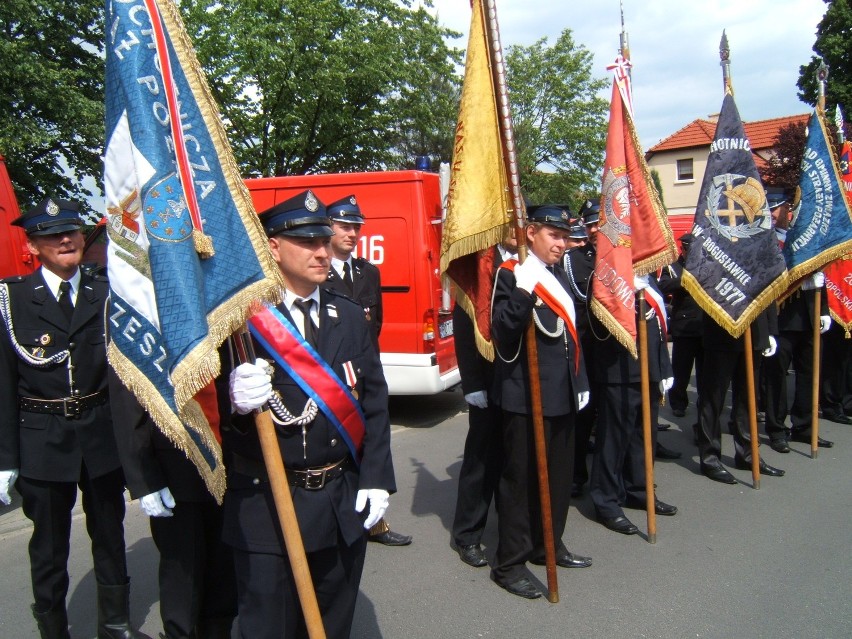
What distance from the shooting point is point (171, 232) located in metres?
1.92

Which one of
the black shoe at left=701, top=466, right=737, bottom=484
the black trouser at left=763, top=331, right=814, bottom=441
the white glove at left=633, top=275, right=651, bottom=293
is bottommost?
the black shoe at left=701, top=466, right=737, bottom=484

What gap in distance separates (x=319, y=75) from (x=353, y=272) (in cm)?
1217

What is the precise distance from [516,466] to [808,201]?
13.8 feet

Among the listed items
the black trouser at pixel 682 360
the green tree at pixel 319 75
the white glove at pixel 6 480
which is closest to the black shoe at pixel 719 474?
the black trouser at pixel 682 360

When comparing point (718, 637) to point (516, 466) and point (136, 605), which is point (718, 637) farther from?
point (136, 605)

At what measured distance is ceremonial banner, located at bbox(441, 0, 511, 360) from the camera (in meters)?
3.29

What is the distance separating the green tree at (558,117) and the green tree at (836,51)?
35.5 feet

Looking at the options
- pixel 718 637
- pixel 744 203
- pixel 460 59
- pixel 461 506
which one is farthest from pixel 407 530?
pixel 460 59

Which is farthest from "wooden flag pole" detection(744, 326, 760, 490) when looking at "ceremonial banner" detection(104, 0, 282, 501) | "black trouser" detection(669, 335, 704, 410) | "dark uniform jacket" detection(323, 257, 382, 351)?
"ceremonial banner" detection(104, 0, 282, 501)

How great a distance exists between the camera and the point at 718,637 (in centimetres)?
313

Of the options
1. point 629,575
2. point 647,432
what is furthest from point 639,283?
point 629,575

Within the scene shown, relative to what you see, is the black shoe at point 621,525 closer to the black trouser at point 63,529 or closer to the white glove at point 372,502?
the white glove at point 372,502

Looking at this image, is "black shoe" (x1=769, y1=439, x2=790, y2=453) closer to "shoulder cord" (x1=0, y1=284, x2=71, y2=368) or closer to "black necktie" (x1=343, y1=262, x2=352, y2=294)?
"black necktie" (x1=343, y1=262, x2=352, y2=294)

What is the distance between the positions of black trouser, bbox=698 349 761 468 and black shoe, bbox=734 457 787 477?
38 mm
